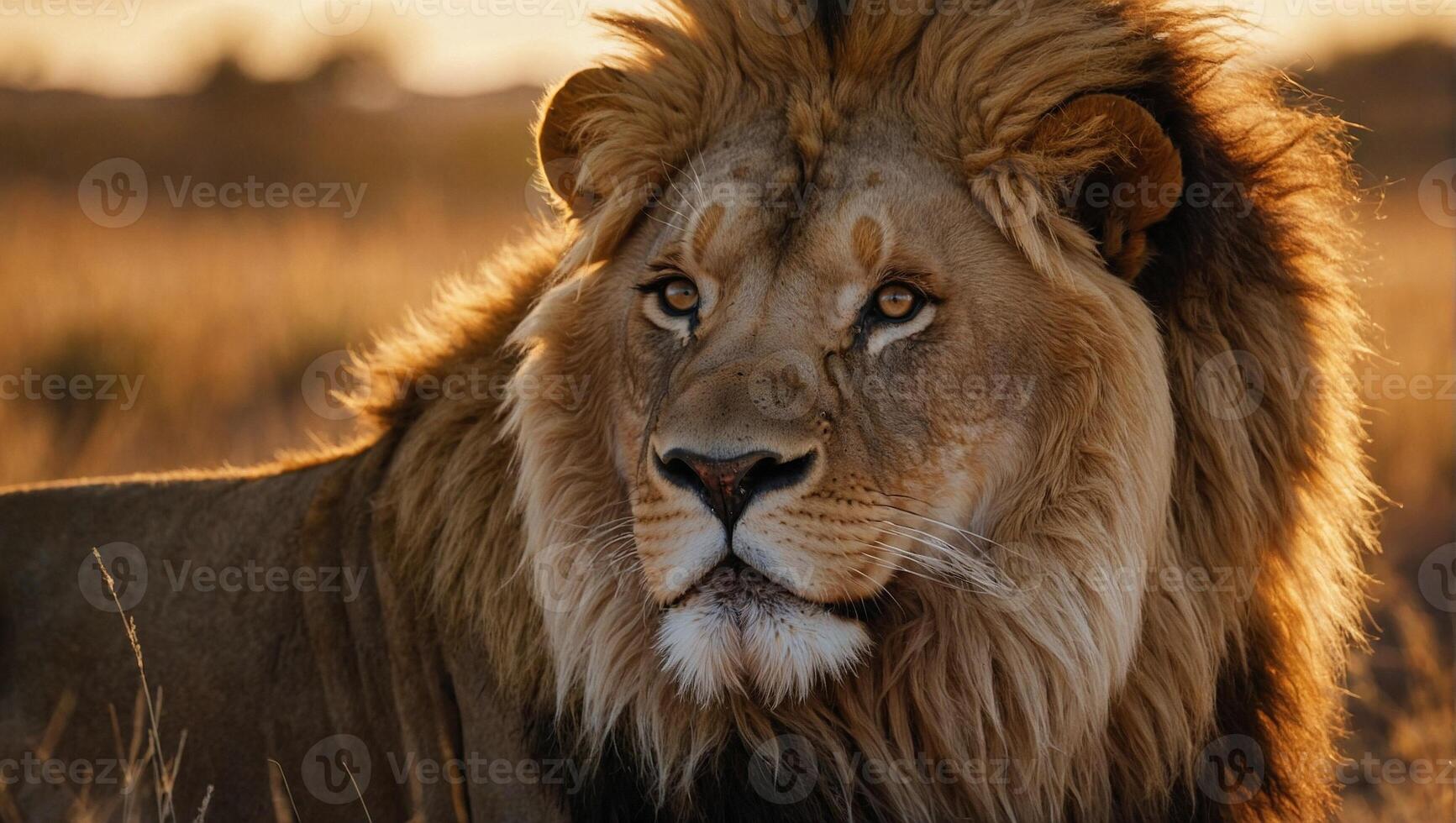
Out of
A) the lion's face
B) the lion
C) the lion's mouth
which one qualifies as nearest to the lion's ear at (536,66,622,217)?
the lion

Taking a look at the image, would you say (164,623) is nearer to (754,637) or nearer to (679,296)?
(679,296)

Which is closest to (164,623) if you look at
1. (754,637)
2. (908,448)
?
(754,637)

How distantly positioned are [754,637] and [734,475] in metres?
0.37

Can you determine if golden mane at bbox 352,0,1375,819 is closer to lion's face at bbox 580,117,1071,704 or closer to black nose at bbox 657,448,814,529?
lion's face at bbox 580,117,1071,704

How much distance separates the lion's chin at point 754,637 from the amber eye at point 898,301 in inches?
27.0

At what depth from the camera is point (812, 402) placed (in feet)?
9.93

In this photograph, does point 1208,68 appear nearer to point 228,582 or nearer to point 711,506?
point 711,506

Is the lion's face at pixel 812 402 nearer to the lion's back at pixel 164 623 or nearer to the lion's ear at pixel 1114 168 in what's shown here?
the lion's ear at pixel 1114 168

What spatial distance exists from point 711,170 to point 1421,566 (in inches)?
214

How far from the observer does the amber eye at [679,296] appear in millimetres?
3434

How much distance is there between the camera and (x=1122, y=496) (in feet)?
10.4

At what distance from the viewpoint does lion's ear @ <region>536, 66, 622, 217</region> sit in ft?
→ 12.2

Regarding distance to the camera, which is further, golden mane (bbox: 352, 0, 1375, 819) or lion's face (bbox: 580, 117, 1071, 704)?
golden mane (bbox: 352, 0, 1375, 819)

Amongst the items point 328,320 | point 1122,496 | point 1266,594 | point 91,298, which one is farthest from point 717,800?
point 91,298
